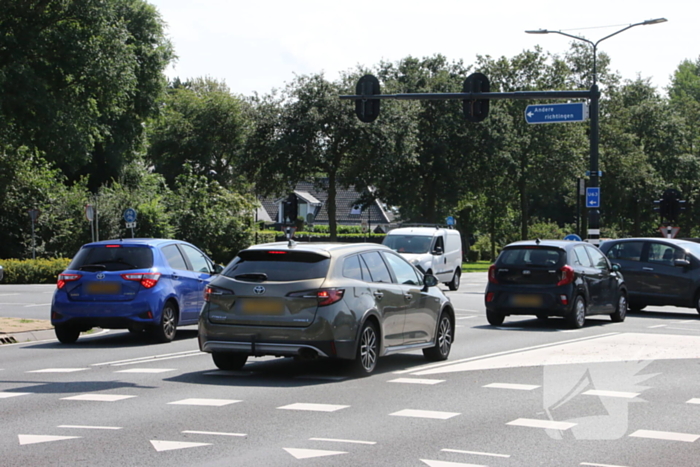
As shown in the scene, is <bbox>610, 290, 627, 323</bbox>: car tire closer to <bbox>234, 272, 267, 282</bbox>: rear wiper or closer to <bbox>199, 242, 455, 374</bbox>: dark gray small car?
<bbox>199, 242, 455, 374</bbox>: dark gray small car

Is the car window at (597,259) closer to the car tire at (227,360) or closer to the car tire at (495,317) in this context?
the car tire at (495,317)

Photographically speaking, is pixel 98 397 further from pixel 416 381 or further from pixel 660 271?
pixel 660 271

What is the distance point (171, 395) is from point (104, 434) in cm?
201

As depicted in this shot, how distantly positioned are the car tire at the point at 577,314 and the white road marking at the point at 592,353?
52.7 inches

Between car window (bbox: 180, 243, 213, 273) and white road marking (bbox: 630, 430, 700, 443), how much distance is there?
31.5ft

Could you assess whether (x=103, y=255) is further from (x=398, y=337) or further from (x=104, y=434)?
(x=104, y=434)

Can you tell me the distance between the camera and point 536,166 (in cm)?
6325

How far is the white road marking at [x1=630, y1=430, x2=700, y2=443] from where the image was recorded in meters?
7.13

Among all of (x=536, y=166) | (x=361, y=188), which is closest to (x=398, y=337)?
(x=361, y=188)

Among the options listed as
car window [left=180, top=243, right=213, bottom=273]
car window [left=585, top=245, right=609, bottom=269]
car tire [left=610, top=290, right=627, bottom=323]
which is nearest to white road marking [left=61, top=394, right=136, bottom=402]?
car window [left=180, top=243, right=213, bottom=273]

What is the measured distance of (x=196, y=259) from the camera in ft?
52.0

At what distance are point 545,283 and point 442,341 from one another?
5323 millimetres

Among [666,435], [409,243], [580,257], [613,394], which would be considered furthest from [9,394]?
[409,243]

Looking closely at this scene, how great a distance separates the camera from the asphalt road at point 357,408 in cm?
653
